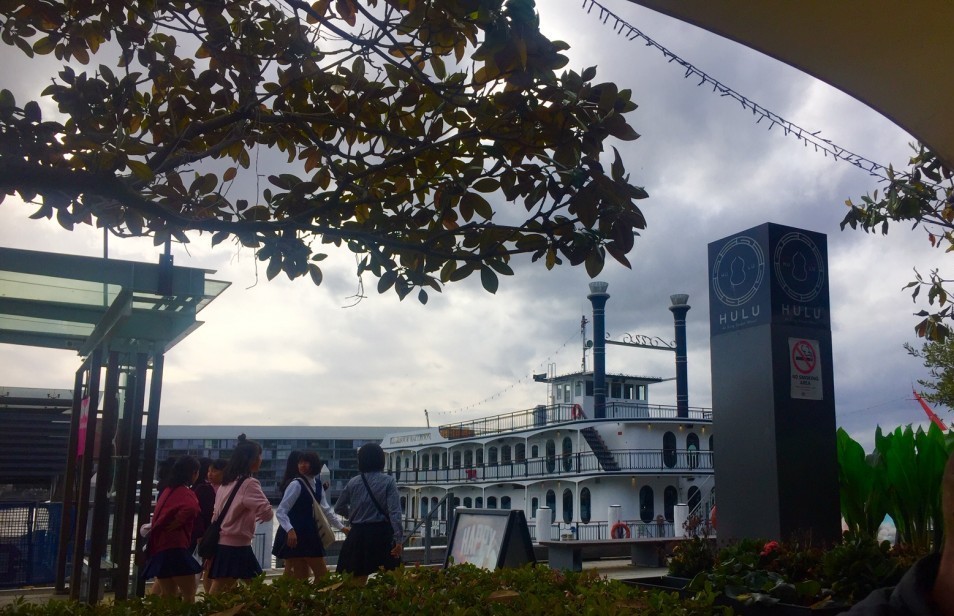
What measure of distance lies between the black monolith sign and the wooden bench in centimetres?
605

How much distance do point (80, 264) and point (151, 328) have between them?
92 cm

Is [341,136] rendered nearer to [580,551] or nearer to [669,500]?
[580,551]

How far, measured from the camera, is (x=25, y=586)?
945 centimetres

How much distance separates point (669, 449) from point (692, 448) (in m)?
0.91

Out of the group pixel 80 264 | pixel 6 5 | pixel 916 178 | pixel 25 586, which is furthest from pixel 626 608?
pixel 25 586

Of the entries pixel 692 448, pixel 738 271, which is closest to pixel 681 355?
pixel 692 448

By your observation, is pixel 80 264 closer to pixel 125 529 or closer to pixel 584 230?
pixel 125 529

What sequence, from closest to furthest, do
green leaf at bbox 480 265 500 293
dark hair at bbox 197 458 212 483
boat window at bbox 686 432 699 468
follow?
green leaf at bbox 480 265 500 293 < dark hair at bbox 197 458 212 483 < boat window at bbox 686 432 699 468

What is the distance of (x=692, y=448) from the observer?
27078mm

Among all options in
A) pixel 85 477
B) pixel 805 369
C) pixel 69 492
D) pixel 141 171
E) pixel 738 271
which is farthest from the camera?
pixel 69 492

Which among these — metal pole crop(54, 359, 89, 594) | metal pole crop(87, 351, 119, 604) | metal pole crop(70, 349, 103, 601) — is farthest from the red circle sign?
metal pole crop(54, 359, 89, 594)

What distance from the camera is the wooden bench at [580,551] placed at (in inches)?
504

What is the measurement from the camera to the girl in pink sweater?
→ 583cm

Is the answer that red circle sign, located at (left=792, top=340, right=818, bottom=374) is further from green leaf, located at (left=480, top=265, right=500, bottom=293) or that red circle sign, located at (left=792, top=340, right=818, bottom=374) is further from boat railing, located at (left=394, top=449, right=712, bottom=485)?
boat railing, located at (left=394, top=449, right=712, bottom=485)
